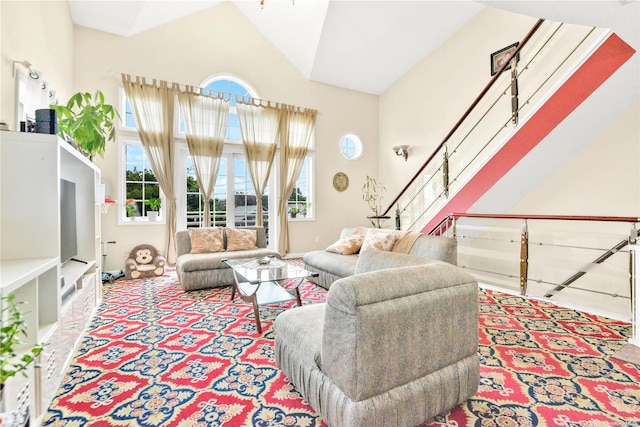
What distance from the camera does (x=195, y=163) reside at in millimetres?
5195

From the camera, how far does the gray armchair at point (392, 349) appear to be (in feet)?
4.14

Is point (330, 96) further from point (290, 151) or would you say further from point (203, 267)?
point (203, 267)

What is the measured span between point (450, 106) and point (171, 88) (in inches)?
189

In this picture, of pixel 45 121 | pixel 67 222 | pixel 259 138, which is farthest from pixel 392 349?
pixel 259 138

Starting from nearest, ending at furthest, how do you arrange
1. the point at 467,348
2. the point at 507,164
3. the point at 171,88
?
the point at 467,348, the point at 507,164, the point at 171,88

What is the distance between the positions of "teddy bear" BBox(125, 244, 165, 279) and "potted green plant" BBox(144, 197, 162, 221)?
63cm

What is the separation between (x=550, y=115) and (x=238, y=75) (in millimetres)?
4902

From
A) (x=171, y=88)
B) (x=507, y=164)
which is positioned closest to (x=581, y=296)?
(x=507, y=164)

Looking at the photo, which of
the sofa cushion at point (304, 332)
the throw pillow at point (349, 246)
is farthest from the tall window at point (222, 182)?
the sofa cushion at point (304, 332)

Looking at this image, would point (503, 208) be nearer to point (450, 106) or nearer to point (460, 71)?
point (450, 106)

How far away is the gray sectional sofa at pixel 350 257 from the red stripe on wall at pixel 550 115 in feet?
3.04

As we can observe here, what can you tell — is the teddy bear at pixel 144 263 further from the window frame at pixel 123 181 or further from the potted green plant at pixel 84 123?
the potted green plant at pixel 84 123

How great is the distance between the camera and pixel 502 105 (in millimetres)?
4742

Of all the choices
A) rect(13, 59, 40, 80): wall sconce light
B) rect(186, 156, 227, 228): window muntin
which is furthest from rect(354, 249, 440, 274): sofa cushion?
rect(186, 156, 227, 228): window muntin
